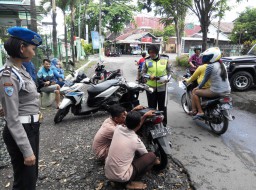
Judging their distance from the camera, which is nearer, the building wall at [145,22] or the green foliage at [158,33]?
the green foliage at [158,33]

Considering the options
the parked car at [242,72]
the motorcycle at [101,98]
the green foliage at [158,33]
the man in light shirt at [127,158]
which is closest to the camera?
the man in light shirt at [127,158]

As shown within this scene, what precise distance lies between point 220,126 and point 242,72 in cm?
488

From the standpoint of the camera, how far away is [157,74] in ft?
15.9

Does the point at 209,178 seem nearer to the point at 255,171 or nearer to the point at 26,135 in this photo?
the point at 255,171

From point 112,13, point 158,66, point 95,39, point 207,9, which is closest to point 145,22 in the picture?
point 112,13

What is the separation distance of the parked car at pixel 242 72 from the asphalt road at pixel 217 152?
2.79 metres

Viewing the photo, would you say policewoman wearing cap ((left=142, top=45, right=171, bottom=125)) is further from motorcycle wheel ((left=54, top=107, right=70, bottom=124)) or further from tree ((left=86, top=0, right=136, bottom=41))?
tree ((left=86, top=0, right=136, bottom=41))

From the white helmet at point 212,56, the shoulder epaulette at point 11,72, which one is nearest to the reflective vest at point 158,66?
the white helmet at point 212,56

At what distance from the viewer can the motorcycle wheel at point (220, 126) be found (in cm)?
485

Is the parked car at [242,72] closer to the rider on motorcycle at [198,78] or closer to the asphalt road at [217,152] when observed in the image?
the asphalt road at [217,152]

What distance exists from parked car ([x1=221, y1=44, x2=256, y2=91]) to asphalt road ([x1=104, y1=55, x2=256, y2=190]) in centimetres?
279

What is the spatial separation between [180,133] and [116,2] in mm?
45426

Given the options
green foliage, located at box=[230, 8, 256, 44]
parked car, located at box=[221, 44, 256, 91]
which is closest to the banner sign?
green foliage, located at box=[230, 8, 256, 44]

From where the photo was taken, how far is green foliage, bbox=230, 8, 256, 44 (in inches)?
1150
